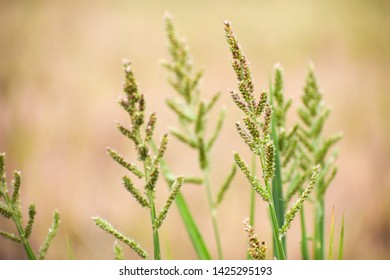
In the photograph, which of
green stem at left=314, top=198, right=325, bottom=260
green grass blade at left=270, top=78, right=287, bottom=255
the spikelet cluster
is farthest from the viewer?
green stem at left=314, top=198, right=325, bottom=260

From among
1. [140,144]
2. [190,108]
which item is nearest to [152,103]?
[190,108]

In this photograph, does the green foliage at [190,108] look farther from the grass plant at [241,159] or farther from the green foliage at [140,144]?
the green foliage at [140,144]

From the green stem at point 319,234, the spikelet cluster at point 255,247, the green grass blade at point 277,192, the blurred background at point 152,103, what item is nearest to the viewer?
the spikelet cluster at point 255,247

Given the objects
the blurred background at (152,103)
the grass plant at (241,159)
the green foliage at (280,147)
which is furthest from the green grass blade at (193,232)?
the blurred background at (152,103)

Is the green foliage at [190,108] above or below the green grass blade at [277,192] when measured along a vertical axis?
above

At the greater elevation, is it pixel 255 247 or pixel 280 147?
pixel 280 147

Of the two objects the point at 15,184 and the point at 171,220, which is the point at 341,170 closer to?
the point at 171,220

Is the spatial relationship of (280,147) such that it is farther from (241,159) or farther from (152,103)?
(152,103)

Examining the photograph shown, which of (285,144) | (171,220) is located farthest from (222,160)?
(285,144)

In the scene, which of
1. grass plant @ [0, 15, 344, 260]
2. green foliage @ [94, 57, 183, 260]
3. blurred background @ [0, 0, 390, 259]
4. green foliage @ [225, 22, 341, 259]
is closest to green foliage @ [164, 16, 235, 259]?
grass plant @ [0, 15, 344, 260]

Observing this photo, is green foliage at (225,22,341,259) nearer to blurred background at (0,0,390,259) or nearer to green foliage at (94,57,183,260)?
green foliage at (94,57,183,260)
